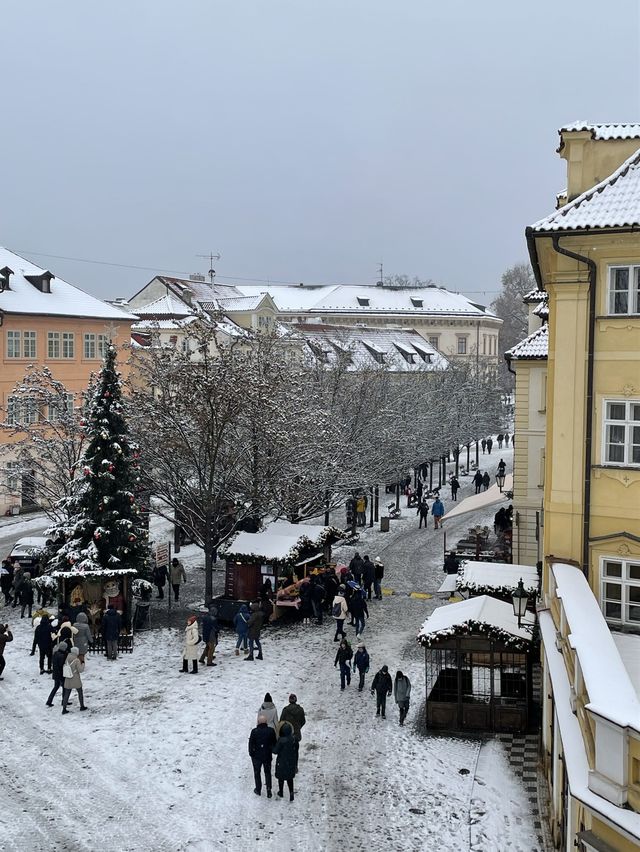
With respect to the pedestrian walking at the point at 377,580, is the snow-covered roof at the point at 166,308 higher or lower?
higher

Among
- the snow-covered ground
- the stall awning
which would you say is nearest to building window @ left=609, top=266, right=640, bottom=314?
the snow-covered ground

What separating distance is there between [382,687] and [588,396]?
7150 millimetres

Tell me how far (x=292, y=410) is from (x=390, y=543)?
9001mm

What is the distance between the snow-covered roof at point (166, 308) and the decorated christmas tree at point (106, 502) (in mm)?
43312

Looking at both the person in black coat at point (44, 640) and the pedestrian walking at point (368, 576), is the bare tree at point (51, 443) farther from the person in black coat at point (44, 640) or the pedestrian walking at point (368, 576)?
the pedestrian walking at point (368, 576)

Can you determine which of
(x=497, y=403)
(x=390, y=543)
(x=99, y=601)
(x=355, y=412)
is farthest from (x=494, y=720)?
(x=497, y=403)

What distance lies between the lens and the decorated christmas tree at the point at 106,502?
23.8 metres

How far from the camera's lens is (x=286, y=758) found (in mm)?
14070

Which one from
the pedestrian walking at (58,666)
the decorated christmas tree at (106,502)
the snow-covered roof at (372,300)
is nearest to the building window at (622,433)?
the pedestrian walking at (58,666)

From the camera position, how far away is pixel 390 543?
36.1m

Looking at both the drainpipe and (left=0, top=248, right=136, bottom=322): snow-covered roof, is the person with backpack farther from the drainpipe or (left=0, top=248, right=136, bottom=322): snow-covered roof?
(left=0, top=248, right=136, bottom=322): snow-covered roof

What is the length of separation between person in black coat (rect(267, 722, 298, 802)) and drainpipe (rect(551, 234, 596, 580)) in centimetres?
518

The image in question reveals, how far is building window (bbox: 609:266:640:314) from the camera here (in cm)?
1379

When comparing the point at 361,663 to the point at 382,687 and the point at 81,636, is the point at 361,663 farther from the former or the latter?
the point at 81,636
